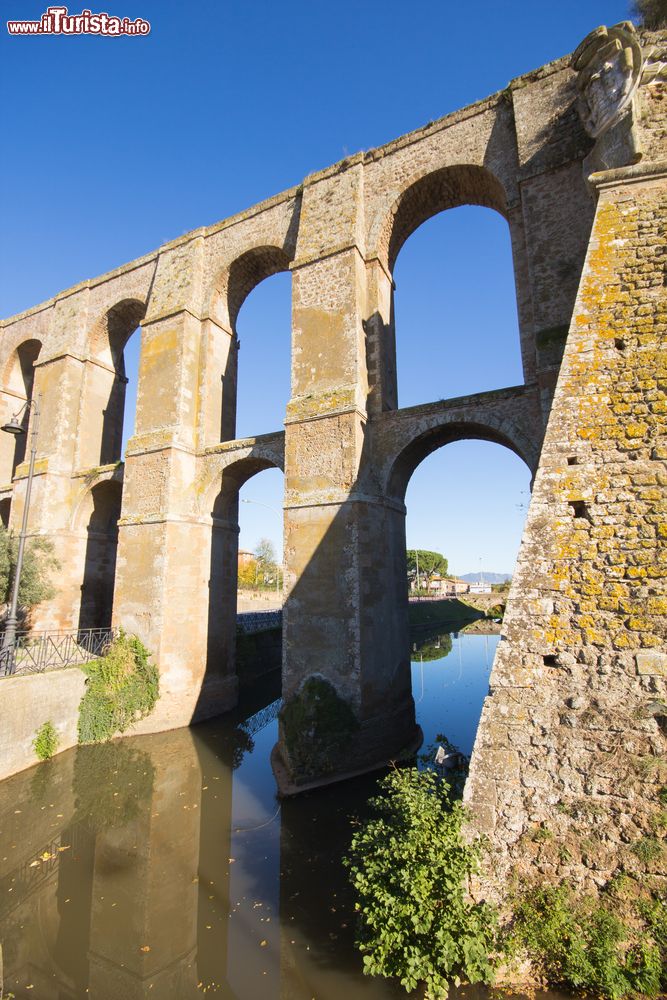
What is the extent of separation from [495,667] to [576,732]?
821mm

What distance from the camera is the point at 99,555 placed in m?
16.8

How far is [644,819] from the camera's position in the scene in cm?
403

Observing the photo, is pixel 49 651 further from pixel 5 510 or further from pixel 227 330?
pixel 227 330

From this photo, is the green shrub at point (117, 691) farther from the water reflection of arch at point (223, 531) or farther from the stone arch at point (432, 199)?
the stone arch at point (432, 199)

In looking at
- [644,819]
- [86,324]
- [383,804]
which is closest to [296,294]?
[86,324]

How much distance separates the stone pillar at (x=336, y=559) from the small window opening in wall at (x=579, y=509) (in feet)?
18.2

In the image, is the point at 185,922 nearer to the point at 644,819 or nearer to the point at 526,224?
the point at 644,819

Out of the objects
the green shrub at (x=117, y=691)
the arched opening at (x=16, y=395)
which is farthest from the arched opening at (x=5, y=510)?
the green shrub at (x=117, y=691)

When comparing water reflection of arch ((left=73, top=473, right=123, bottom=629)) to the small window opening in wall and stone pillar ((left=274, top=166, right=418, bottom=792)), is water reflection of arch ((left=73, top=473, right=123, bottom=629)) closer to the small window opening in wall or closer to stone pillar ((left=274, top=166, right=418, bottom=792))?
stone pillar ((left=274, top=166, right=418, bottom=792))

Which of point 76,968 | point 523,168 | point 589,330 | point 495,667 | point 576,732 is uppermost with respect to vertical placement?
point 523,168

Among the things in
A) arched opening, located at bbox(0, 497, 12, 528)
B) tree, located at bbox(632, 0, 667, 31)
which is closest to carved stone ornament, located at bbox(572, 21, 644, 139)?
tree, located at bbox(632, 0, 667, 31)

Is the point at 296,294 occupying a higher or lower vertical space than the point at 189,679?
higher

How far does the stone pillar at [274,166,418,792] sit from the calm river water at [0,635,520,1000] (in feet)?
3.39

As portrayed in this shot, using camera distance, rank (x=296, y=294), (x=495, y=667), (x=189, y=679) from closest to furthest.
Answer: (x=495, y=667) → (x=296, y=294) → (x=189, y=679)
